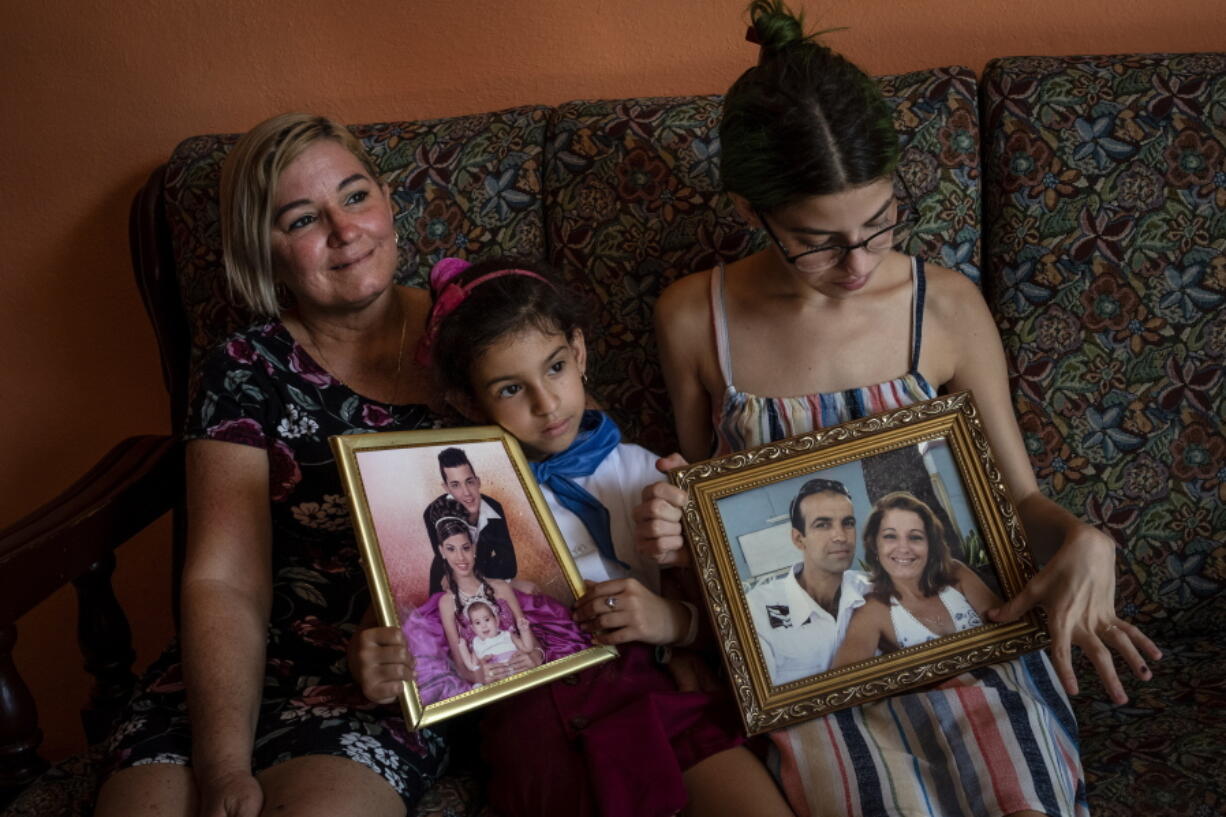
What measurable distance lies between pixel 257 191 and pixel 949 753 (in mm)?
1418

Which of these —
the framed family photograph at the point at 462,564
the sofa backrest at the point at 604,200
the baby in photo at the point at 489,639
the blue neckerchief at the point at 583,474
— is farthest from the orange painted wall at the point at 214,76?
the baby in photo at the point at 489,639

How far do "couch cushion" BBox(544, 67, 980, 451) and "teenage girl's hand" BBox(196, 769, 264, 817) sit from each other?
946 mm

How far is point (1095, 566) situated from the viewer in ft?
4.98

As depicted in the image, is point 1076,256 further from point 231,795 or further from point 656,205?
point 231,795

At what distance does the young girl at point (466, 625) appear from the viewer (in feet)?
4.80

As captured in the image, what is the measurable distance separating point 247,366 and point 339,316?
0.61 ft

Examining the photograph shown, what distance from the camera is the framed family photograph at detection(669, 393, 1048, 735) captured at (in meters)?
1.56

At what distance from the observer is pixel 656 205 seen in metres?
2.04

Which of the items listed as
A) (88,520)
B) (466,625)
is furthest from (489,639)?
(88,520)

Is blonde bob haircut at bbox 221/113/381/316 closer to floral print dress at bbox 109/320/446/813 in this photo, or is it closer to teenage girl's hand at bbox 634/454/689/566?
floral print dress at bbox 109/320/446/813

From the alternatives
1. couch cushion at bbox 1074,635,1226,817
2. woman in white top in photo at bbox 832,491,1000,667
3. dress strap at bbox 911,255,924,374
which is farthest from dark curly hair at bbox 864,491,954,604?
couch cushion at bbox 1074,635,1226,817

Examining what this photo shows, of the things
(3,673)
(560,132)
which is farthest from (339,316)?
(3,673)

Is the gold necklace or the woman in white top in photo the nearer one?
the woman in white top in photo

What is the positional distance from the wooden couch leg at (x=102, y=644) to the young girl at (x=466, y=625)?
83 centimetres
